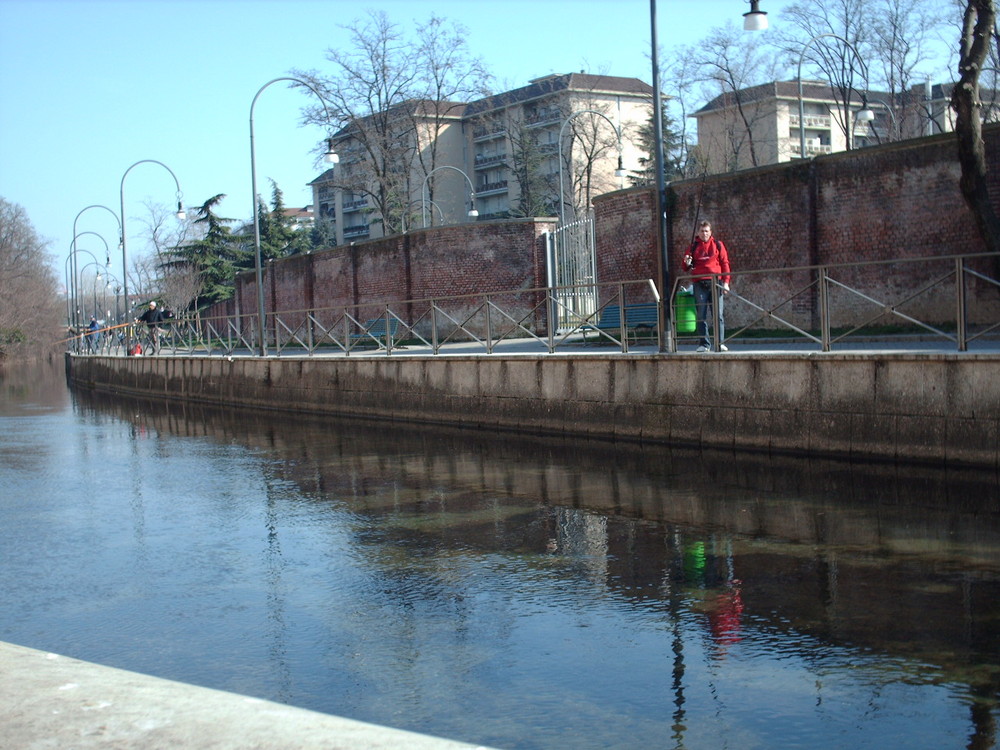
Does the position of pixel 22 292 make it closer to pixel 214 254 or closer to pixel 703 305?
pixel 214 254

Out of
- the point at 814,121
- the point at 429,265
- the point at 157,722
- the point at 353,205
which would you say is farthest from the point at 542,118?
the point at 157,722

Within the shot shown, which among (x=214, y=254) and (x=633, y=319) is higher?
(x=214, y=254)

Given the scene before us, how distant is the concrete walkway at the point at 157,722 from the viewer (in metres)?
3.91

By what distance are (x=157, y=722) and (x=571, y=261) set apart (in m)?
21.7

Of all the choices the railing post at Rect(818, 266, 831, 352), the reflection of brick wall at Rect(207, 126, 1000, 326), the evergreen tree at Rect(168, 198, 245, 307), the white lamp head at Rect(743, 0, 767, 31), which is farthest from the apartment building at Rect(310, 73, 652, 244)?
the railing post at Rect(818, 266, 831, 352)

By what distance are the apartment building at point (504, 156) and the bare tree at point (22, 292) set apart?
73.8 feet

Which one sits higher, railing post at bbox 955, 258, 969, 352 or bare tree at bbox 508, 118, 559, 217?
bare tree at bbox 508, 118, 559, 217

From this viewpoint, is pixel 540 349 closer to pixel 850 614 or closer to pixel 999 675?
pixel 850 614

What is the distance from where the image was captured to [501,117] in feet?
262

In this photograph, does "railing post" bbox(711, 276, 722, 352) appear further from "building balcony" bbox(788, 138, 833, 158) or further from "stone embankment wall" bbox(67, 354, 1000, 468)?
"building balcony" bbox(788, 138, 833, 158)

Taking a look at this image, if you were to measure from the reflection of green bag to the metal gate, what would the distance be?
686 centimetres

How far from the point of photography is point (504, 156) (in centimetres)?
8400

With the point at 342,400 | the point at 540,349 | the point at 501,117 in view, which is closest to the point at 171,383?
the point at 342,400

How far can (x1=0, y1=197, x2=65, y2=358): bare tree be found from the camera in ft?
232
